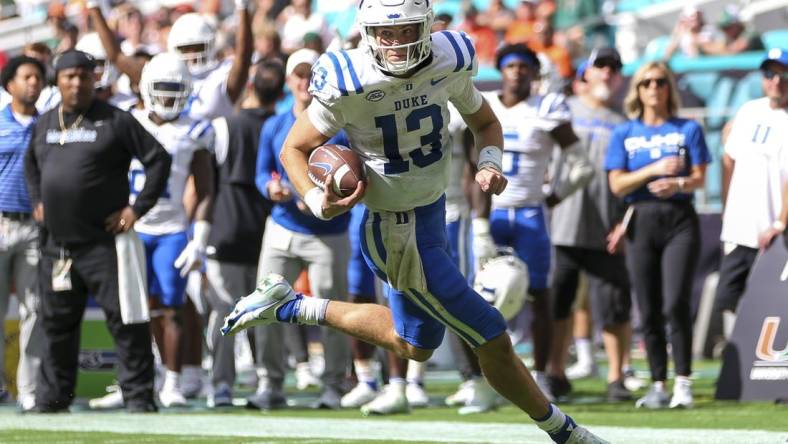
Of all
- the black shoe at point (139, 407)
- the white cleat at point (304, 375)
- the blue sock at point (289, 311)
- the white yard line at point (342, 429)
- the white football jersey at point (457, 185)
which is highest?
the white football jersey at point (457, 185)

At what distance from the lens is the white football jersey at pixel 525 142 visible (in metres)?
8.36

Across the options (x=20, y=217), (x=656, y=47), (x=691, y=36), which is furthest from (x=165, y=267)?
(x=656, y=47)

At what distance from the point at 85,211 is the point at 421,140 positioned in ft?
9.38

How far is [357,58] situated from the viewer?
215 inches

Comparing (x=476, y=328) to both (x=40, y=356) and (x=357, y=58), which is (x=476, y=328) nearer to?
(x=357, y=58)

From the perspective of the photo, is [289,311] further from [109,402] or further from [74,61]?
[109,402]

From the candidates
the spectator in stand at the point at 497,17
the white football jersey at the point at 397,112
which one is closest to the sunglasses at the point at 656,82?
the white football jersey at the point at 397,112

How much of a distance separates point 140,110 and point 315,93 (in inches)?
138

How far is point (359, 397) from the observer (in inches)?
328

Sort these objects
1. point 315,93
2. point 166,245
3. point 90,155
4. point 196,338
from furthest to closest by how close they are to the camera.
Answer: point 196,338, point 166,245, point 90,155, point 315,93

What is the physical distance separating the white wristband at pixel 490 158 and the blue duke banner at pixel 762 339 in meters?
2.99

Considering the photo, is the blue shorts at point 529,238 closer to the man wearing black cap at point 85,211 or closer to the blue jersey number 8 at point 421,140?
the man wearing black cap at point 85,211

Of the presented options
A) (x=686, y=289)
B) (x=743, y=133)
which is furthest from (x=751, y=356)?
(x=743, y=133)

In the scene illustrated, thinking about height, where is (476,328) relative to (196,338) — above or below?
above
